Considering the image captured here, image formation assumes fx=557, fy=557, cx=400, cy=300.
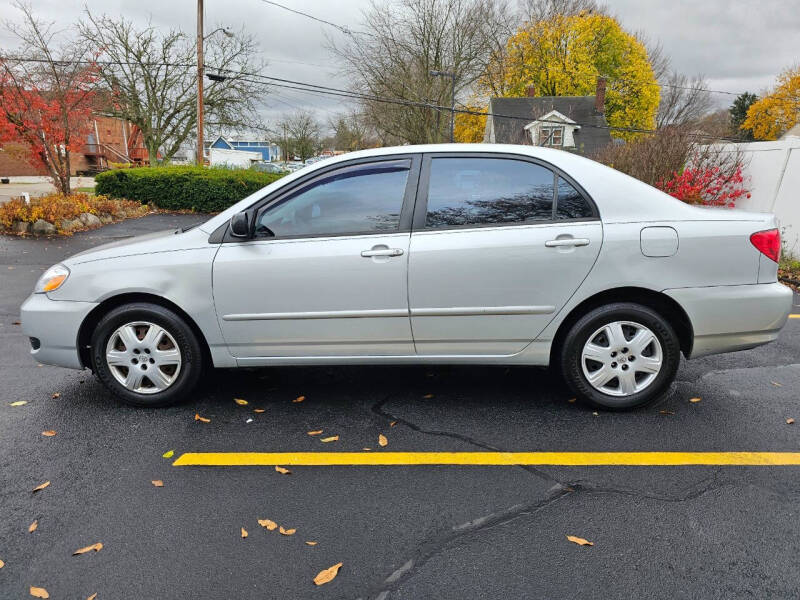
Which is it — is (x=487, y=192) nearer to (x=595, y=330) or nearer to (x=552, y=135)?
(x=595, y=330)

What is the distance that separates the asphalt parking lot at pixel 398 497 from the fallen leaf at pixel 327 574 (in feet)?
0.07

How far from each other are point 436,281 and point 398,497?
51.1 inches

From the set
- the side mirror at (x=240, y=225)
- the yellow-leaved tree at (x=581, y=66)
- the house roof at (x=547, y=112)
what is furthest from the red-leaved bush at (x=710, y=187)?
the yellow-leaved tree at (x=581, y=66)

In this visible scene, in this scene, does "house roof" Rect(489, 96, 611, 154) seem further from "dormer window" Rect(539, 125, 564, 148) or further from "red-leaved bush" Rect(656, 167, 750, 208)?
"red-leaved bush" Rect(656, 167, 750, 208)

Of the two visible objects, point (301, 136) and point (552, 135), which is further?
point (301, 136)

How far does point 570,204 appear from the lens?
3.47m

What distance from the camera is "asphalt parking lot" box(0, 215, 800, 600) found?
2.17 meters

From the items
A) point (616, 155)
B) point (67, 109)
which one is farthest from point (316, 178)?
point (67, 109)

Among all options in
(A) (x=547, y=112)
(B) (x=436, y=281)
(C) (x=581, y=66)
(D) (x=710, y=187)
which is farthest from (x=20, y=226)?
(C) (x=581, y=66)

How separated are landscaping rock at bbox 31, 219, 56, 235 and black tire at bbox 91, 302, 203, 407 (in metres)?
11.3

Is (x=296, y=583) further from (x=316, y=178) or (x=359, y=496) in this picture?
(x=316, y=178)

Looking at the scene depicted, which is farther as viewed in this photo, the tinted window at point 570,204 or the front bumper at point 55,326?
the front bumper at point 55,326

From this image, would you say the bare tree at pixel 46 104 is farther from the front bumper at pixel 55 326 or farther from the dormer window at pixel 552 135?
the dormer window at pixel 552 135

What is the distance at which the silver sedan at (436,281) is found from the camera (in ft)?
11.1
